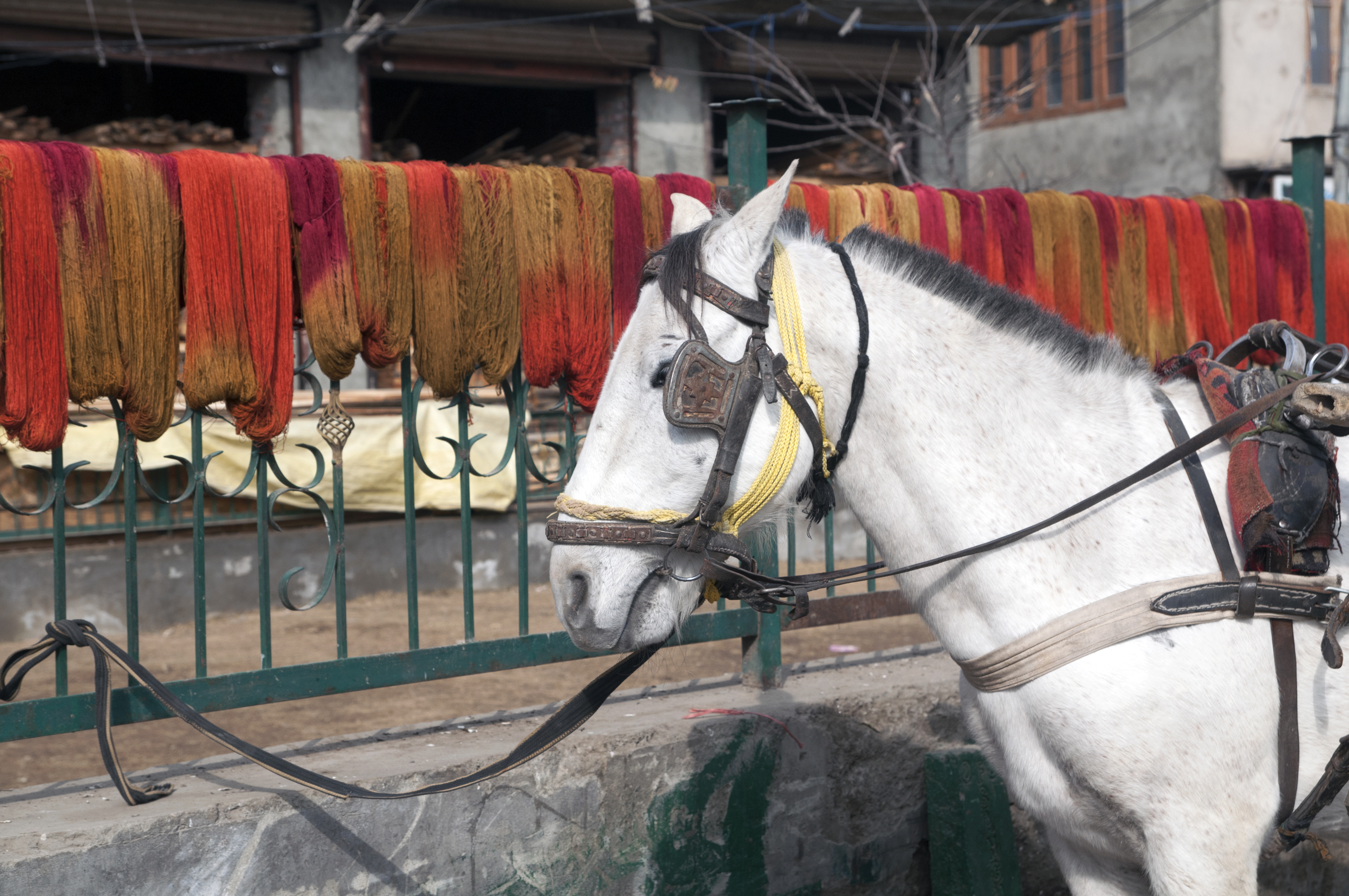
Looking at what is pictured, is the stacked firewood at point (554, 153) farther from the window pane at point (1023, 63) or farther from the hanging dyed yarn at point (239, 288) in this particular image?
the hanging dyed yarn at point (239, 288)

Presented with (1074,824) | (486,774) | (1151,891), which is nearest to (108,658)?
(486,774)

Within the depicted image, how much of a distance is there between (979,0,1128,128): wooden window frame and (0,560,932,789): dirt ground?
35.9 feet

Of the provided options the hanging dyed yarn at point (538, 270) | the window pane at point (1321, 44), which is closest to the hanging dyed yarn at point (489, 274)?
the hanging dyed yarn at point (538, 270)

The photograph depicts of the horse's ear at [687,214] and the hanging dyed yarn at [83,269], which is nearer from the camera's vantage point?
the horse's ear at [687,214]

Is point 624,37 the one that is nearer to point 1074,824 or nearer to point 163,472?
point 163,472

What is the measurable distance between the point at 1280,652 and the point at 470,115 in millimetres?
12252

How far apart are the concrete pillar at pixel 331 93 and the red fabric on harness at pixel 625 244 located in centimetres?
662

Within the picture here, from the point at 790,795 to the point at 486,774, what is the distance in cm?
126

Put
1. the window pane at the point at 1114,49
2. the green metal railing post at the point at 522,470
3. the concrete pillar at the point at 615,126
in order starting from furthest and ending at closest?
Answer: the window pane at the point at 1114,49 < the concrete pillar at the point at 615,126 < the green metal railing post at the point at 522,470

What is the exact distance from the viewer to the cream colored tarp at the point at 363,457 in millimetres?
6504

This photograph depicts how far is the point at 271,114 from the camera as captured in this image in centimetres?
905

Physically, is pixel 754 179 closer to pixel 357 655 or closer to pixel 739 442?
pixel 739 442

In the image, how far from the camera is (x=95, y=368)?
8.18 feet

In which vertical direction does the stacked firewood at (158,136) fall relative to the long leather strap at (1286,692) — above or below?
above
